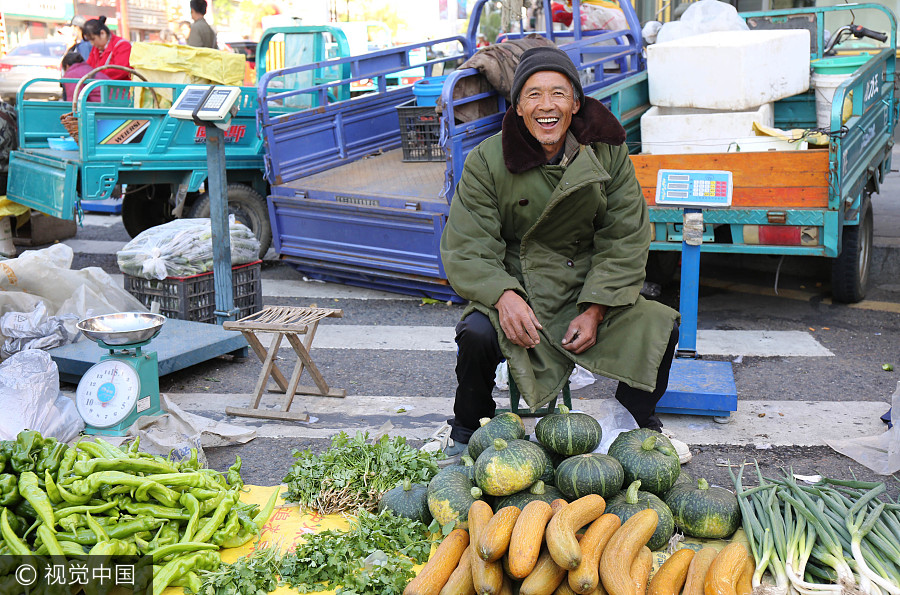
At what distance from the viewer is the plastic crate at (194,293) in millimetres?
5777

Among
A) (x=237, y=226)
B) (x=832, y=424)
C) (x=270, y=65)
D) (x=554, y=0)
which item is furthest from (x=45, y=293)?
(x=554, y=0)

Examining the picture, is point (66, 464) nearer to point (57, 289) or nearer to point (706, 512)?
point (706, 512)

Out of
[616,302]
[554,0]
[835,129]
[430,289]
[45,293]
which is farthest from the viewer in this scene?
[554,0]

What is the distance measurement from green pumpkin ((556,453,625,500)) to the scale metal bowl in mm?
2153

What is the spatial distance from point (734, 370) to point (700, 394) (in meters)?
1.12

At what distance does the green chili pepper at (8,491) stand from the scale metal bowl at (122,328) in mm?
1010

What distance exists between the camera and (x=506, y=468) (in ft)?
9.37

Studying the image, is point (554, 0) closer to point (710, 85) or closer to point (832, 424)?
point (710, 85)

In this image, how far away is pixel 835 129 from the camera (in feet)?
17.1

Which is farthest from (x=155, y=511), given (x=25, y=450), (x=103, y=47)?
(x=103, y=47)

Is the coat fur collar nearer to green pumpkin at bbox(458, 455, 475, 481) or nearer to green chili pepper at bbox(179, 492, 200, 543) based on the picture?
green pumpkin at bbox(458, 455, 475, 481)

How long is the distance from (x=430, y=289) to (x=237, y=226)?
1.73 metres

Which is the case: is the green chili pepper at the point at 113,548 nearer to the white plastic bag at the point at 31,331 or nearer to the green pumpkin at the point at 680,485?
the green pumpkin at the point at 680,485

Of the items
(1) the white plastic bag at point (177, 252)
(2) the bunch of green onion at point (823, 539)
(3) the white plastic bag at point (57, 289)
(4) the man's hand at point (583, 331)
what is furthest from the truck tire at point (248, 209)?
(2) the bunch of green onion at point (823, 539)
